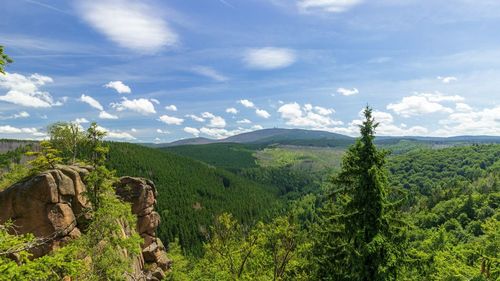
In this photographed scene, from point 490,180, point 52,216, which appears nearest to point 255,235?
point 52,216

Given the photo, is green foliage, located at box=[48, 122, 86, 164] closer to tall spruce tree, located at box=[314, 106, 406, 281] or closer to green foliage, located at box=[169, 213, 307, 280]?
green foliage, located at box=[169, 213, 307, 280]

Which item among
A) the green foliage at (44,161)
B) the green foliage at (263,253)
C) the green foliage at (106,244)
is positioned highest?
the green foliage at (44,161)

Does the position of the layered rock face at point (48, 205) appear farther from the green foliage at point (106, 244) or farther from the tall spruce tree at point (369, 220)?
the tall spruce tree at point (369, 220)

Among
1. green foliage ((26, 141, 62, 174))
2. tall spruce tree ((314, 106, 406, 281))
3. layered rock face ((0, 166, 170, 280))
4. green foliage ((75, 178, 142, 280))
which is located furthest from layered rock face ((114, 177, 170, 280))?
tall spruce tree ((314, 106, 406, 281))

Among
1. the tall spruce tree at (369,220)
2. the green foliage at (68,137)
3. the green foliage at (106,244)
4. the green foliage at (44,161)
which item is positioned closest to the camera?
the tall spruce tree at (369,220)

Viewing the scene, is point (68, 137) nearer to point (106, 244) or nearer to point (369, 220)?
point (106, 244)

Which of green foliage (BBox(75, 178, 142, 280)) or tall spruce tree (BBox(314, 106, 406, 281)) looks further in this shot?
green foliage (BBox(75, 178, 142, 280))

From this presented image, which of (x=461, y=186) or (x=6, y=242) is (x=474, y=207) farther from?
(x=6, y=242)

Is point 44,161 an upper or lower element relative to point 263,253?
upper

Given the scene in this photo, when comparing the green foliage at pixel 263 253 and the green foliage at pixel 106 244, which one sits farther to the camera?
the green foliage at pixel 263 253

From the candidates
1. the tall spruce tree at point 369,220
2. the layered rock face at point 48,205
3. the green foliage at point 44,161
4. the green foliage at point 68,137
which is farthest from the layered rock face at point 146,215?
the tall spruce tree at point 369,220

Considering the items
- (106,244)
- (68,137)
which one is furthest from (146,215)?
(106,244)

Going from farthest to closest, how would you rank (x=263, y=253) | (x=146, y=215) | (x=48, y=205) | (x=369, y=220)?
(x=146, y=215) < (x=263, y=253) < (x=48, y=205) < (x=369, y=220)

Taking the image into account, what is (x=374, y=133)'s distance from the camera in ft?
70.2
